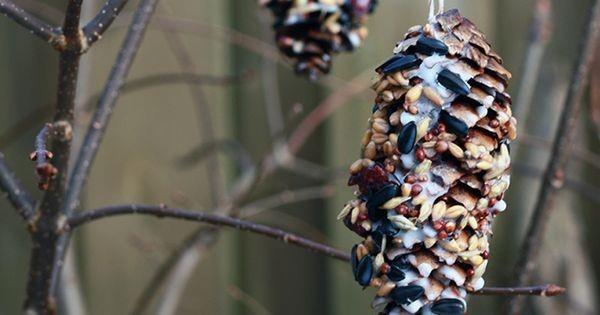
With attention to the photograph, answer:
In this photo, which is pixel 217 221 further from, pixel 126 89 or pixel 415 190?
pixel 126 89

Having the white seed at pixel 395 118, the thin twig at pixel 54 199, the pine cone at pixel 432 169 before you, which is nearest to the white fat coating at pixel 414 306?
the pine cone at pixel 432 169

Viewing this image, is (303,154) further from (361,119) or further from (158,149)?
(158,149)

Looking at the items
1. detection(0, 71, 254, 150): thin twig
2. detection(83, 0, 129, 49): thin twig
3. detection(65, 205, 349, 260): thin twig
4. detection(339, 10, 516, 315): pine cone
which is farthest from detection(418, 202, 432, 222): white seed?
detection(0, 71, 254, 150): thin twig

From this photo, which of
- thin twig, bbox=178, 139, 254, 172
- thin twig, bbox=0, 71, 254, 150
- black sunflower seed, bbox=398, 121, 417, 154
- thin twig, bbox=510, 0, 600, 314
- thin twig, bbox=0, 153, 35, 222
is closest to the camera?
black sunflower seed, bbox=398, 121, 417, 154

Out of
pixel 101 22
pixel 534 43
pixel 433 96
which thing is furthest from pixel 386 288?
pixel 534 43

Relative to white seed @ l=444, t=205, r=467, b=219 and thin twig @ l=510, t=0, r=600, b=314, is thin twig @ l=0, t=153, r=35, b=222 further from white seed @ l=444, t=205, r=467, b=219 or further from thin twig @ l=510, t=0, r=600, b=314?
thin twig @ l=510, t=0, r=600, b=314

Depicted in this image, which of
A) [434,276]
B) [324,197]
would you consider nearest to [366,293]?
[324,197]

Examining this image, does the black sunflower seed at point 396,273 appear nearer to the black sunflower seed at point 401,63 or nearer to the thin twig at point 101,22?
→ the black sunflower seed at point 401,63
